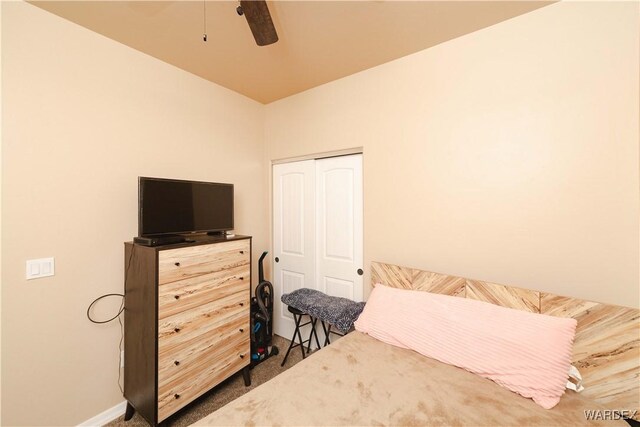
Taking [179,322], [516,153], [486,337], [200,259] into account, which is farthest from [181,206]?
[516,153]

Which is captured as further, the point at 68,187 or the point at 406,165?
the point at 406,165

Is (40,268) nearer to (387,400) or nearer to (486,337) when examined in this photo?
(387,400)

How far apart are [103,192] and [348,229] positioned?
1.99 metres

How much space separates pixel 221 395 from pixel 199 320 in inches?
27.9

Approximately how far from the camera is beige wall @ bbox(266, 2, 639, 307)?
1.40 metres

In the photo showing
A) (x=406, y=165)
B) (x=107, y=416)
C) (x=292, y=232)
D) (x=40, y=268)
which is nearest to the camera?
(x=40, y=268)

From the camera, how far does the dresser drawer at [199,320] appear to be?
5.61 ft

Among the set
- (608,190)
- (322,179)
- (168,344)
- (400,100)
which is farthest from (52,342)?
(608,190)

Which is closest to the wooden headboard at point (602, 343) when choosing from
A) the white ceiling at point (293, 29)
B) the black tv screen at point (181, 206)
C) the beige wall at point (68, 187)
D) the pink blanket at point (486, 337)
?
the pink blanket at point (486, 337)

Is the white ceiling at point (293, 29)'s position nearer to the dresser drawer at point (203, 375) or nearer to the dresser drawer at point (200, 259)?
the dresser drawer at point (200, 259)

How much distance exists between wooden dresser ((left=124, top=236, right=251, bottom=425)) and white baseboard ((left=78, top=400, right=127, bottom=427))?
0.10 metres

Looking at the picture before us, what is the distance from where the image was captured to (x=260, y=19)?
1.20 m

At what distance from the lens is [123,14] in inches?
64.4

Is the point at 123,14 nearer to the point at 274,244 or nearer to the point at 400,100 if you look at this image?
the point at 400,100
